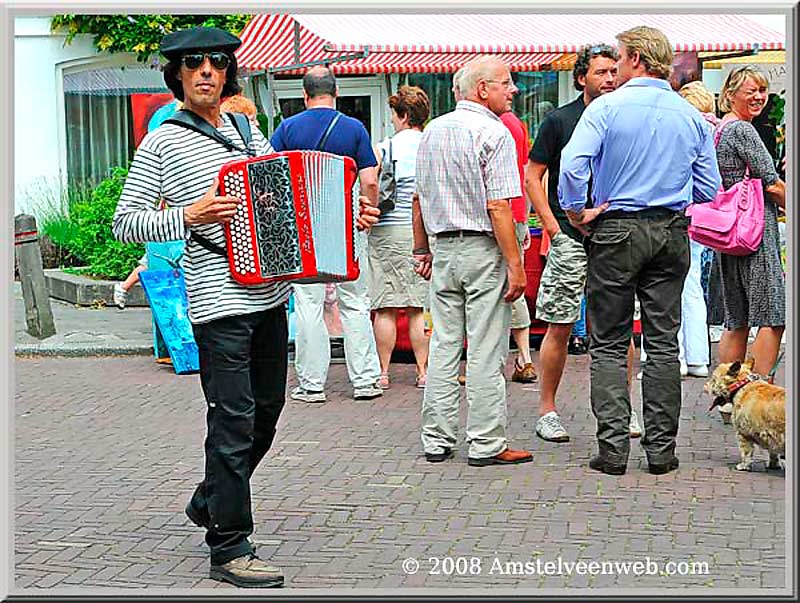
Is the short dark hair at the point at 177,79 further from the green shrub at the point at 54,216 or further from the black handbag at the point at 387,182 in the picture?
the green shrub at the point at 54,216

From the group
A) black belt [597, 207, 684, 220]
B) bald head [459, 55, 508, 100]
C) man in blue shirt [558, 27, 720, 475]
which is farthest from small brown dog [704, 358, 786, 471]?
bald head [459, 55, 508, 100]

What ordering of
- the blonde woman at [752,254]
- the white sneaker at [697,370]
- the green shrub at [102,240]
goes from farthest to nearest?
the green shrub at [102,240] → the white sneaker at [697,370] → the blonde woman at [752,254]

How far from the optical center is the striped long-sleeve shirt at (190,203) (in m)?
5.15

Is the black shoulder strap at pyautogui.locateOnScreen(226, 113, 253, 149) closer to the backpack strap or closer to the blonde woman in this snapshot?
the backpack strap

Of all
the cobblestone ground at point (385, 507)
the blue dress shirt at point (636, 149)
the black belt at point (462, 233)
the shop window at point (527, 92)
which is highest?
the shop window at point (527, 92)

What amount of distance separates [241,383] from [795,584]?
2.19 meters

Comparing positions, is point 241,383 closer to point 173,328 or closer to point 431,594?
point 431,594

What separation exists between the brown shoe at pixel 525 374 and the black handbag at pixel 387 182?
1484 mm

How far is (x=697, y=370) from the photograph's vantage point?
9.56m

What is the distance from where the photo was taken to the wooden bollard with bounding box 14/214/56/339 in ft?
38.3

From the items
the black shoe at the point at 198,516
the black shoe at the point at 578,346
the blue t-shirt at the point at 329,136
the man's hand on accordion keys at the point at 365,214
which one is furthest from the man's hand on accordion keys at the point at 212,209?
the black shoe at the point at 578,346

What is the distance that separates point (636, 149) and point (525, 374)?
3.15m

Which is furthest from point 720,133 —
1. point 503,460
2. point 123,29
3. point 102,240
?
point 123,29

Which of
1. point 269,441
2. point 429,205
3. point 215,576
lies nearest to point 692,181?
point 429,205
